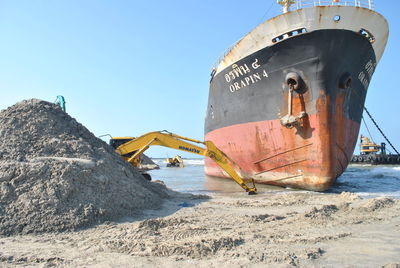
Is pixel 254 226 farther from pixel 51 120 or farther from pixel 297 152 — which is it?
pixel 297 152

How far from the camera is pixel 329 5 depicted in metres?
9.30

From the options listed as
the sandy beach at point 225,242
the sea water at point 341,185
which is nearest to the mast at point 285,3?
Result: the sea water at point 341,185

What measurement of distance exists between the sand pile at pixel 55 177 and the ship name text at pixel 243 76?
606cm

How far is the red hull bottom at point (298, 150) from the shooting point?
9.10m

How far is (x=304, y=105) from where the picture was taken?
31.2 feet

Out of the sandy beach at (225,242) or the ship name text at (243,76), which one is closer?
the sandy beach at (225,242)

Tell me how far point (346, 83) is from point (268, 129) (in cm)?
300

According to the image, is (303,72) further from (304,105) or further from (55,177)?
(55,177)

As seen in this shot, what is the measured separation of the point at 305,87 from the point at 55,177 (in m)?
7.88

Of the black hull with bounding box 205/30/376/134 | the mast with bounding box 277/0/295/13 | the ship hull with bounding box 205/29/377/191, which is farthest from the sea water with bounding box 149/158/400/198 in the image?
the mast with bounding box 277/0/295/13

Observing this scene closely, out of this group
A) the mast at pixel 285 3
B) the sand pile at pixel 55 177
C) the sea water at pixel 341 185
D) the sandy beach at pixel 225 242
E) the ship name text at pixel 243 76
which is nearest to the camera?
the sandy beach at pixel 225 242

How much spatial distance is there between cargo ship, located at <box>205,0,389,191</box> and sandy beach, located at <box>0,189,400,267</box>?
398 cm

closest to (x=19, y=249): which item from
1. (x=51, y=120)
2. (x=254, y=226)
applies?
(x=254, y=226)

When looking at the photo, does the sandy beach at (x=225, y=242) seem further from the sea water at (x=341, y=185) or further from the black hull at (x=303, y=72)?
the black hull at (x=303, y=72)
